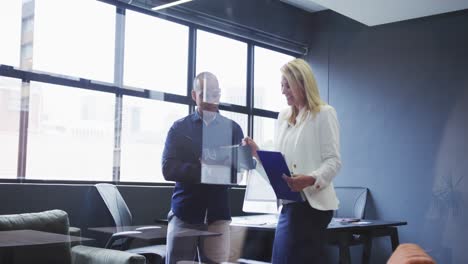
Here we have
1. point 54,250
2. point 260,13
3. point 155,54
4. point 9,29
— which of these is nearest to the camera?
point 54,250

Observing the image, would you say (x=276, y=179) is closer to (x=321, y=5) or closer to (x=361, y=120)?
(x=361, y=120)

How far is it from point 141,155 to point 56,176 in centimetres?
47

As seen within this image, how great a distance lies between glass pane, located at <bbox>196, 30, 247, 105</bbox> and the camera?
2984 mm

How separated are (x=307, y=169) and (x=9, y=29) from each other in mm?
1728

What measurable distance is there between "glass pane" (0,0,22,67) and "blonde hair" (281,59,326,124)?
154 cm

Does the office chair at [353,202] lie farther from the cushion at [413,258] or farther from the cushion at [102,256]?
the cushion at [413,258]

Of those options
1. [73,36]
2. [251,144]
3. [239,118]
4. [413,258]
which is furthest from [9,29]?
[413,258]

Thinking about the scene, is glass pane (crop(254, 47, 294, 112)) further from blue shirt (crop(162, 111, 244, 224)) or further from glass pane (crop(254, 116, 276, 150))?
blue shirt (crop(162, 111, 244, 224))

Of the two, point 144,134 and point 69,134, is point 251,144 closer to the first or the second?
point 144,134

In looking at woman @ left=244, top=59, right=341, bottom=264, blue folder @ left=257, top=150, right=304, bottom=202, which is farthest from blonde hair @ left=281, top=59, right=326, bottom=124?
blue folder @ left=257, top=150, right=304, bottom=202

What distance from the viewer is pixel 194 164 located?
104 inches

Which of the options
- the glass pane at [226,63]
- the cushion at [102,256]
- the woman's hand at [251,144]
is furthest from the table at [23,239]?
the glass pane at [226,63]

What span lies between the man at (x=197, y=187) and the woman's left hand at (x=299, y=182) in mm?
815

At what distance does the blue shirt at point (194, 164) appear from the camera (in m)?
2.57
